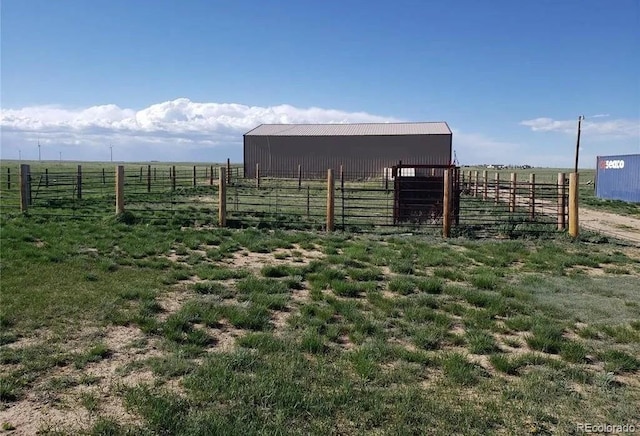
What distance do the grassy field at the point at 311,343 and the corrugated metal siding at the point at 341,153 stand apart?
91.8 ft

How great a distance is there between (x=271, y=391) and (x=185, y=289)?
338 cm

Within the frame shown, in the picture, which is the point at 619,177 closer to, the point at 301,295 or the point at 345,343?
the point at 301,295

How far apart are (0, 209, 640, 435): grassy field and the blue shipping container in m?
19.5

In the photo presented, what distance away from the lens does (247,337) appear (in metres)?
4.87

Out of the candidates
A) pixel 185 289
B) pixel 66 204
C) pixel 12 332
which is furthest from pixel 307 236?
pixel 66 204

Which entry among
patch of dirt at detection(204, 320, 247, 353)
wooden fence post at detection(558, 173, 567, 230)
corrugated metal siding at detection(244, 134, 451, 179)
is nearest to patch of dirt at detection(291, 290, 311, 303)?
patch of dirt at detection(204, 320, 247, 353)

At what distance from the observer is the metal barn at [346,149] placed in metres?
36.6

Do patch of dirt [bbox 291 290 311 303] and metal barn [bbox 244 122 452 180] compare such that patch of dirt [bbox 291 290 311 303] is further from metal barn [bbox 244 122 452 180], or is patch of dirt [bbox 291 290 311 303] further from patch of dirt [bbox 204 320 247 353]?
metal barn [bbox 244 122 452 180]

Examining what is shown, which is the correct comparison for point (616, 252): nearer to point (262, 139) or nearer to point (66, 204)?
point (66, 204)

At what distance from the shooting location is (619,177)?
2720 centimetres

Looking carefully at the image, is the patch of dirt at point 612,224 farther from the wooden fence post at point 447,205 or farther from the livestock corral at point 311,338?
the wooden fence post at point 447,205

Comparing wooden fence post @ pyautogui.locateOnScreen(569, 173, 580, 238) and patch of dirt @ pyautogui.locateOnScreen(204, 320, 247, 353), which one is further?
wooden fence post @ pyautogui.locateOnScreen(569, 173, 580, 238)

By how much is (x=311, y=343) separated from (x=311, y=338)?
0.36 ft

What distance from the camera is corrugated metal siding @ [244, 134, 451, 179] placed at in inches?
1442
